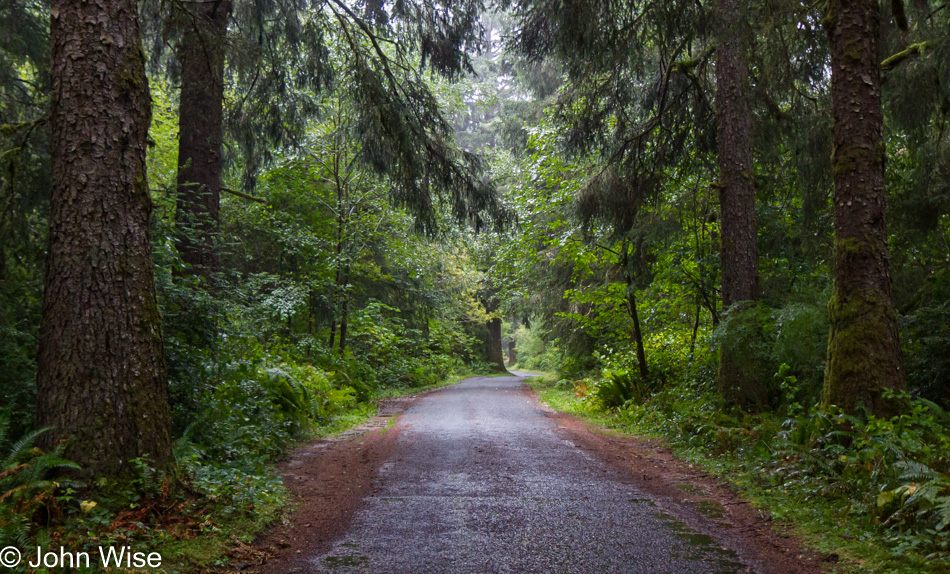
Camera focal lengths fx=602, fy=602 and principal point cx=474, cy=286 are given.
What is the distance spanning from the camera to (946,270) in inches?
308

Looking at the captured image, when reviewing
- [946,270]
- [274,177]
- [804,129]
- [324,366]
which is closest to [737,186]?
[804,129]

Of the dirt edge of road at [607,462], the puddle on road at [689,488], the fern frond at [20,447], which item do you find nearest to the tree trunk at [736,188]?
the dirt edge of road at [607,462]

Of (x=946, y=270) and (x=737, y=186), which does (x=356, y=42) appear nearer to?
(x=737, y=186)

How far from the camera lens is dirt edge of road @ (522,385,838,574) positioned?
4.05 m

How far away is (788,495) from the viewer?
17.6 ft

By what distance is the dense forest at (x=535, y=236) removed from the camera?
4383 millimetres

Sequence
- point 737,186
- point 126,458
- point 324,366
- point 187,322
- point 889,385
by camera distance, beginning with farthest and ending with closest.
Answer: point 324,366 < point 737,186 < point 187,322 < point 889,385 < point 126,458

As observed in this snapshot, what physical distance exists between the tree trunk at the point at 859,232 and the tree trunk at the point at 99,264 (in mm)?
6140

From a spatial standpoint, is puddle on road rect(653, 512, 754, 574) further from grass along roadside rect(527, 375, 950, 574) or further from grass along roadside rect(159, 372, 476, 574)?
grass along roadside rect(159, 372, 476, 574)

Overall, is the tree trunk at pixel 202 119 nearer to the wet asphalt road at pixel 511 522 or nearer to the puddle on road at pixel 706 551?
the wet asphalt road at pixel 511 522

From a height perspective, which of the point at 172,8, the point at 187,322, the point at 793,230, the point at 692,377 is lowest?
the point at 692,377

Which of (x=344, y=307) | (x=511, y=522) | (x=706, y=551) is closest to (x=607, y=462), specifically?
(x=511, y=522)

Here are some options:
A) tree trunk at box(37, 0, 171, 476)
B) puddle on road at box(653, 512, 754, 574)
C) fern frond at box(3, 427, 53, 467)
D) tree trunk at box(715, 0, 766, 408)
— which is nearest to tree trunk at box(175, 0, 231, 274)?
tree trunk at box(37, 0, 171, 476)

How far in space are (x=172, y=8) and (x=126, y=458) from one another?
19.0 feet
